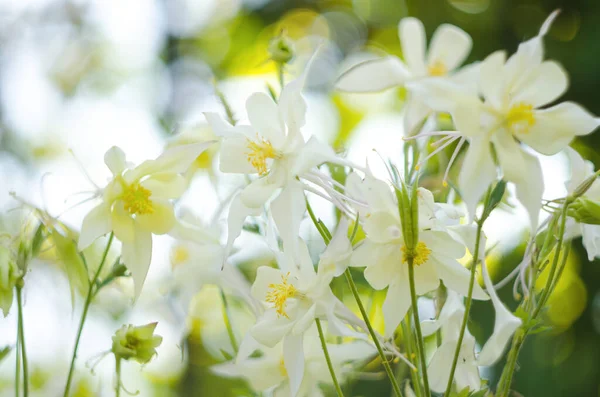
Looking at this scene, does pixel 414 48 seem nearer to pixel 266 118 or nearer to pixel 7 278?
pixel 266 118

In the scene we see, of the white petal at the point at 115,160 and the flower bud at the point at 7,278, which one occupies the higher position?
the white petal at the point at 115,160

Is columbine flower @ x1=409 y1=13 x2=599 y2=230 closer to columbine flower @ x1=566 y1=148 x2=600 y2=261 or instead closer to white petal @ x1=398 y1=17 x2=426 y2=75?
columbine flower @ x1=566 y1=148 x2=600 y2=261

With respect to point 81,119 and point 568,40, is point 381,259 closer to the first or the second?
point 568,40

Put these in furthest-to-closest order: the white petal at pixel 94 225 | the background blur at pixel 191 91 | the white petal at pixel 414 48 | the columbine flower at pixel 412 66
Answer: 1. the background blur at pixel 191 91
2. the white petal at pixel 414 48
3. the columbine flower at pixel 412 66
4. the white petal at pixel 94 225

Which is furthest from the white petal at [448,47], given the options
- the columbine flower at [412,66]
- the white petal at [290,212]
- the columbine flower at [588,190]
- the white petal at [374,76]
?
the white petal at [290,212]

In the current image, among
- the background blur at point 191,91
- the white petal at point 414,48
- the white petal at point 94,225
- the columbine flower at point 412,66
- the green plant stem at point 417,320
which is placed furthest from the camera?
the background blur at point 191,91

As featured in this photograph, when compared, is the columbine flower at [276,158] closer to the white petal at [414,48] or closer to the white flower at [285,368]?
the white flower at [285,368]

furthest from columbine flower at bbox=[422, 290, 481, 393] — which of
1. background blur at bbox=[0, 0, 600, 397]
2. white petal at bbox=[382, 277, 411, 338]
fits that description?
background blur at bbox=[0, 0, 600, 397]
